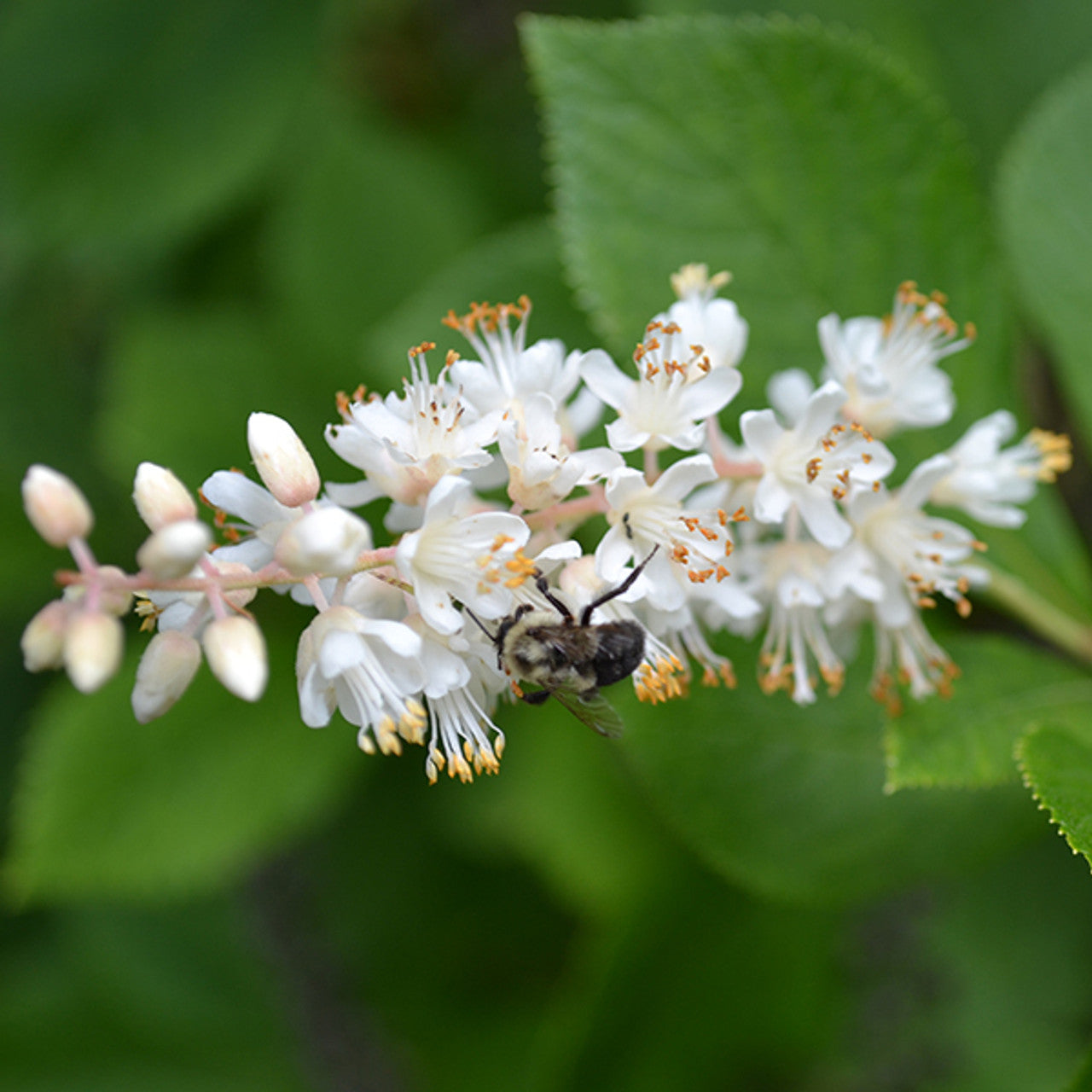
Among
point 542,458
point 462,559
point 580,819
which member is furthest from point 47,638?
point 580,819

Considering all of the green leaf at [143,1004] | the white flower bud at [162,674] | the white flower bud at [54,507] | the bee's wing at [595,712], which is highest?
the white flower bud at [54,507]

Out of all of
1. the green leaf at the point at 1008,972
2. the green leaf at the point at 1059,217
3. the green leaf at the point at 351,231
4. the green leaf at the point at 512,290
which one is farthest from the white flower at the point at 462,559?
the green leaf at the point at 1008,972

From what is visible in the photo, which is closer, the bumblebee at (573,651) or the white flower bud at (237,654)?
the white flower bud at (237,654)

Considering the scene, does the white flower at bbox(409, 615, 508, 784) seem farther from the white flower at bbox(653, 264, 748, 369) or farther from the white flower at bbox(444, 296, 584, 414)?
the white flower at bbox(653, 264, 748, 369)

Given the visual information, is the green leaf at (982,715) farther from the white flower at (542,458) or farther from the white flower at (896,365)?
the white flower at (542,458)

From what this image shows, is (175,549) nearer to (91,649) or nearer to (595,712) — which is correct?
(91,649)

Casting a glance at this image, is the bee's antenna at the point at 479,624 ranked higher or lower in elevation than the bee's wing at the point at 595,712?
higher

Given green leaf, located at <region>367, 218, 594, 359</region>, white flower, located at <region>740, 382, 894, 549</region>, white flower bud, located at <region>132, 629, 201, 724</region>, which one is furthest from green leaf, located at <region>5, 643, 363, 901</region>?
white flower, located at <region>740, 382, 894, 549</region>

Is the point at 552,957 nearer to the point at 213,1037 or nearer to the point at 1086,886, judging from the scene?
the point at 213,1037
